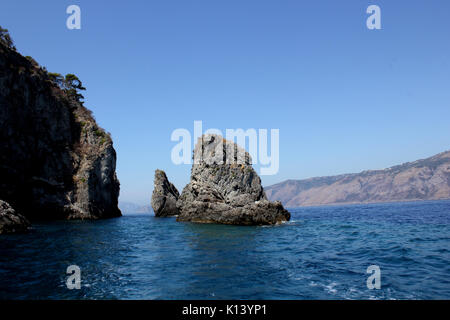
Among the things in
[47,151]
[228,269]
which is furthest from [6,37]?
[228,269]

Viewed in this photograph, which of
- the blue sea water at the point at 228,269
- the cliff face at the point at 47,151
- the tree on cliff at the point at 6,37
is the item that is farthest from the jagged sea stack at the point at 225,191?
the tree on cliff at the point at 6,37

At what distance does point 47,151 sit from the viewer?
58.6 m

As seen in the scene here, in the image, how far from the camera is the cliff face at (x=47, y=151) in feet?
165

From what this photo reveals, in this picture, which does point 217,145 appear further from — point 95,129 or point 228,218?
point 95,129

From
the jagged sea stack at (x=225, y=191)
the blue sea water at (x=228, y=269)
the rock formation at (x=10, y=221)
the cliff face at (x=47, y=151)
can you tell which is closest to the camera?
the blue sea water at (x=228, y=269)

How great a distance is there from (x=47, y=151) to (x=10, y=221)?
107ft

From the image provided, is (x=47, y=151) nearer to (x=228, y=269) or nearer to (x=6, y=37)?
(x=6, y=37)

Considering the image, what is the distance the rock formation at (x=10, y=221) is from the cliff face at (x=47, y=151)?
2102 cm

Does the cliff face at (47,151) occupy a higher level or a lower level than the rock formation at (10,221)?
higher

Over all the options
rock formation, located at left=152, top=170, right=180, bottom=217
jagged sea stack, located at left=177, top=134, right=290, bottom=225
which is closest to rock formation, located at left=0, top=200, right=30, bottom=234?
jagged sea stack, located at left=177, top=134, right=290, bottom=225

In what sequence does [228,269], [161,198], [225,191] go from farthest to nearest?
[161,198] < [225,191] < [228,269]

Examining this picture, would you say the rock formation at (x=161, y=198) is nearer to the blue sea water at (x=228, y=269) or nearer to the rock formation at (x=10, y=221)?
the rock formation at (x=10, y=221)

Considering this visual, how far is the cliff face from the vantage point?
5034 cm

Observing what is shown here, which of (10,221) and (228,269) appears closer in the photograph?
(228,269)
